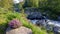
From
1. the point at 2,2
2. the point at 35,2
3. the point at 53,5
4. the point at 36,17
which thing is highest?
the point at 2,2

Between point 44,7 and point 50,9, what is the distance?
131 cm

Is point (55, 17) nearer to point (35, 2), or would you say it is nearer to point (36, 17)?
point (36, 17)

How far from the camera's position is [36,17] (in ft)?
69.5

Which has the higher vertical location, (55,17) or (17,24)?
(17,24)

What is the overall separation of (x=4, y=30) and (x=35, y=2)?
24.3ft

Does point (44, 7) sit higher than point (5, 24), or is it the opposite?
point (5, 24)

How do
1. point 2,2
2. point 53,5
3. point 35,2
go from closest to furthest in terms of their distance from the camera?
1. point 2,2
2. point 35,2
3. point 53,5

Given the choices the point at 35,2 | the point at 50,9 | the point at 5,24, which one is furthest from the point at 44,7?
the point at 5,24

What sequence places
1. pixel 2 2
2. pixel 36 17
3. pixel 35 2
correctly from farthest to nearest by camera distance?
pixel 36 17
pixel 35 2
pixel 2 2

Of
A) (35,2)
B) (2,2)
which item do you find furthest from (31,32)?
(35,2)

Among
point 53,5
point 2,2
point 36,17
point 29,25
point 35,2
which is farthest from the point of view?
point 36,17

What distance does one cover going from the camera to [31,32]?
7.90m

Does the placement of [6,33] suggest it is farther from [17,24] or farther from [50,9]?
[50,9]

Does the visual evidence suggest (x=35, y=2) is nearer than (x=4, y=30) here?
No
